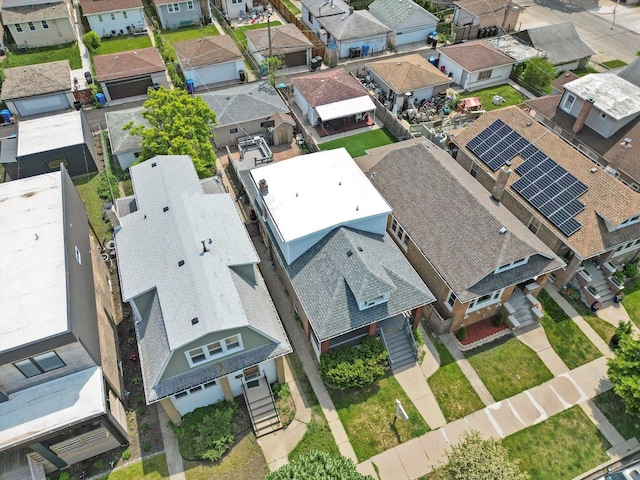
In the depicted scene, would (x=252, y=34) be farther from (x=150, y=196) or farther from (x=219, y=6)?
(x=150, y=196)

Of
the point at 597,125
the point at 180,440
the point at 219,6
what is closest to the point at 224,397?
the point at 180,440

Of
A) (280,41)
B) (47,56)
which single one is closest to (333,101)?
(280,41)

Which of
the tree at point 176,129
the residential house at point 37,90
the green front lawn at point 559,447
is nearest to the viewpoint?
the green front lawn at point 559,447

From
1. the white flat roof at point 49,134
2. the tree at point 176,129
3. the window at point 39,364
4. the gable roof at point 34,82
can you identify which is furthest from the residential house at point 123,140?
the window at point 39,364

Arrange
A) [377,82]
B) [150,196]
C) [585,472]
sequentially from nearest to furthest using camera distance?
1. [585,472]
2. [150,196]
3. [377,82]

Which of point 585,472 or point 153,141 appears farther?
point 153,141

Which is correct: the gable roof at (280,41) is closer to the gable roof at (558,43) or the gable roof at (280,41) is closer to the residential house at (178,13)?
the residential house at (178,13)

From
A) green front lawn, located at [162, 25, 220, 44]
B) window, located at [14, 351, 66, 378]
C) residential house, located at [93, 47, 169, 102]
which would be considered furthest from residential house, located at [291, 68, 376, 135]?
window, located at [14, 351, 66, 378]
